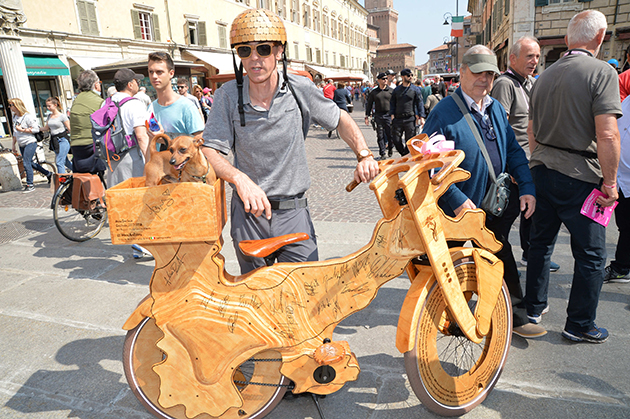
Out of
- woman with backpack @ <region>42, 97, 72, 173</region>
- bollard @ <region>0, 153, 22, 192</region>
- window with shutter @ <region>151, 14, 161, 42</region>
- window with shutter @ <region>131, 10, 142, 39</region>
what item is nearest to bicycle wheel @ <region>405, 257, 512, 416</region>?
woman with backpack @ <region>42, 97, 72, 173</region>

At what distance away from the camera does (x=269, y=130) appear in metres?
2.26

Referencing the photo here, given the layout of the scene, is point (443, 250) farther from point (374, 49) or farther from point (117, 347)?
point (374, 49)

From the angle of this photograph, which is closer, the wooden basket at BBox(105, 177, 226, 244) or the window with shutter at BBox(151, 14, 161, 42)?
the wooden basket at BBox(105, 177, 226, 244)

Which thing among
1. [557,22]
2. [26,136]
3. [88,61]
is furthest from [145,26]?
[557,22]

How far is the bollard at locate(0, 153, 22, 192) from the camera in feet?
28.5

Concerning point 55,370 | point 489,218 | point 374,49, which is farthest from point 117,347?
point 374,49

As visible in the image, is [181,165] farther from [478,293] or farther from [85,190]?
[85,190]

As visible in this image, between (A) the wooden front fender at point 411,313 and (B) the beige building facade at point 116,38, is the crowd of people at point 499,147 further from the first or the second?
(B) the beige building facade at point 116,38

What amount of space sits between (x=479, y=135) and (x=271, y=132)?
1.31 meters

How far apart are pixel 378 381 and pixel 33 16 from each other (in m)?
23.3

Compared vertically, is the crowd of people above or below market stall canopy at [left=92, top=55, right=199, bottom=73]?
below

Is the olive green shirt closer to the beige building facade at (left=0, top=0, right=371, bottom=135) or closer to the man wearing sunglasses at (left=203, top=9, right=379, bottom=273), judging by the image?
the man wearing sunglasses at (left=203, top=9, right=379, bottom=273)

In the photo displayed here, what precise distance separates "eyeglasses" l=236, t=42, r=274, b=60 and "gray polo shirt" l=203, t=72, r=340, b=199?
0.73 feet

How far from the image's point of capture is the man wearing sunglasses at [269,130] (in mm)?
2068
